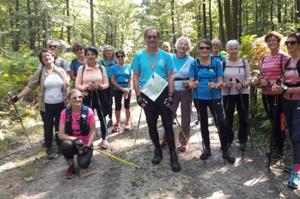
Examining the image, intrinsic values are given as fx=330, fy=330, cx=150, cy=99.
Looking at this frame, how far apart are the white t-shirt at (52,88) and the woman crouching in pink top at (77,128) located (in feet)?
2.69

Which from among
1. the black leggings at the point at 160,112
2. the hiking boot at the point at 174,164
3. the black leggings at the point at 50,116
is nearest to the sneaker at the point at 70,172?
the black leggings at the point at 50,116

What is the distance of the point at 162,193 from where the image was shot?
16.1 feet

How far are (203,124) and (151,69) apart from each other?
1.39 m

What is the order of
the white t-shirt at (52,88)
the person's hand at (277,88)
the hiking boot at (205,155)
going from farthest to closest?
the white t-shirt at (52,88) → the hiking boot at (205,155) → the person's hand at (277,88)

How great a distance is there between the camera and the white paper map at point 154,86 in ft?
18.1

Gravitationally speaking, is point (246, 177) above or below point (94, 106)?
below

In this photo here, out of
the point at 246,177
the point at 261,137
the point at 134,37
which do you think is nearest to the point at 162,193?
the point at 246,177

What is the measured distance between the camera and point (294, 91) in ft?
16.5

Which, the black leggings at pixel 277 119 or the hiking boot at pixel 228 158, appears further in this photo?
the hiking boot at pixel 228 158

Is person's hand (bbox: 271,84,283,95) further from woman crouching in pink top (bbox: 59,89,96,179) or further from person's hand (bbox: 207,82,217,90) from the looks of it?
woman crouching in pink top (bbox: 59,89,96,179)

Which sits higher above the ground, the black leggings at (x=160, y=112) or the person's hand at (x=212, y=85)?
the person's hand at (x=212, y=85)

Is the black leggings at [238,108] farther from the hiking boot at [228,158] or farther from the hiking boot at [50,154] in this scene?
the hiking boot at [50,154]

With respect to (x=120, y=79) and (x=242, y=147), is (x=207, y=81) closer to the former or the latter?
(x=242, y=147)

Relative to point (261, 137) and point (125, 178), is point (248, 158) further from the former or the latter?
point (125, 178)
